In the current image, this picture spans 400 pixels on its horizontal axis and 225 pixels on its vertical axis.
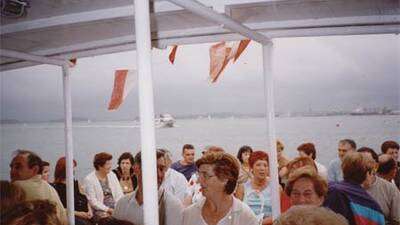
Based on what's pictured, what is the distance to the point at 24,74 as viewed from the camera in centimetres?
211

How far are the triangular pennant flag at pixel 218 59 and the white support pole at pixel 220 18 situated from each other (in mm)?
180

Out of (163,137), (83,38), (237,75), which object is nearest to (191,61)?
(237,75)

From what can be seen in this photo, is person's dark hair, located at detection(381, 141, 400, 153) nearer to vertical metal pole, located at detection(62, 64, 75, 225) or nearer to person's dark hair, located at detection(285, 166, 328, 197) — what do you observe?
person's dark hair, located at detection(285, 166, 328, 197)

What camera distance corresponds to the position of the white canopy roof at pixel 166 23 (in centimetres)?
176

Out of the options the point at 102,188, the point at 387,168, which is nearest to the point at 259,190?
the point at 387,168

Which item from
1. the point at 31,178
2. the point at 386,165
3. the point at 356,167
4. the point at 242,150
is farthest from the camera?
the point at 31,178

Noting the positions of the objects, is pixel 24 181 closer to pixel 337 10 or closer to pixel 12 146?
pixel 12 146

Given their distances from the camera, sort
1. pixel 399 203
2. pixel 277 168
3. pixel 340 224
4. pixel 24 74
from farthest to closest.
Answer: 1. pixel 24 74
2. pixel 277 168
3. pixel 399 203
4. pixel 340 224

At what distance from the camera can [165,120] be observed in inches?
80.0

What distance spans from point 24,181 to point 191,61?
1.06 m

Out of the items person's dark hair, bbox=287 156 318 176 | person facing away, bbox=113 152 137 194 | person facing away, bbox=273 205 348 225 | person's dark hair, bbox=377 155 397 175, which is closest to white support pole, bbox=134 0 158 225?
person facing away, bbox=273 205 348 225

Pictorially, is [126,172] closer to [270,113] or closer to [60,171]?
[60,171]

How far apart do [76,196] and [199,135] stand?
2.66ft

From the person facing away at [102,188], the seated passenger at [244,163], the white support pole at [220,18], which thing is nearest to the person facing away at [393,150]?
the seated passenger at [244,163]
